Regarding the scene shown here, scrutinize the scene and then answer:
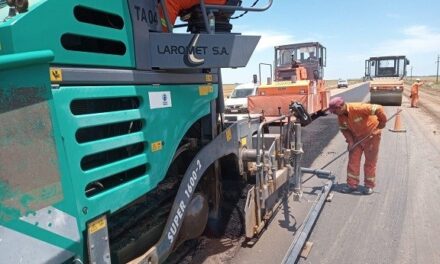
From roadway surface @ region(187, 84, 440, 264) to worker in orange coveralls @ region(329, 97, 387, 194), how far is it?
0.29 meters

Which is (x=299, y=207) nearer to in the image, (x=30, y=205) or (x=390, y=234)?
(x=390, y=234)

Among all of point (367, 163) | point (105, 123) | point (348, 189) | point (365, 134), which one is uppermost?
point (105, 123)

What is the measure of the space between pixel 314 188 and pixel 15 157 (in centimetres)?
517

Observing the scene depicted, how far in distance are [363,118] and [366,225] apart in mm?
1995

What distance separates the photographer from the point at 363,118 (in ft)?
19.9

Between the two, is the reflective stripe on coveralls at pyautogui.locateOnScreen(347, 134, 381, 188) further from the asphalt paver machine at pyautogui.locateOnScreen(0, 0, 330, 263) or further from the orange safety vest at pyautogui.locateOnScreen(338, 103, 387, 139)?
the asphalt paver machine at pyautogui.locateOnScreen(0, 0, 330, 263)

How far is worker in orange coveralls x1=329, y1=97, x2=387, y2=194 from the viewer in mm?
5988

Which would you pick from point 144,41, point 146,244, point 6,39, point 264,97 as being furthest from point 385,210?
point 264,97

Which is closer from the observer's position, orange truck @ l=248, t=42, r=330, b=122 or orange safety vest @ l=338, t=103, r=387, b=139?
orange safety vest @ l=338, t=103, r=387, b=139

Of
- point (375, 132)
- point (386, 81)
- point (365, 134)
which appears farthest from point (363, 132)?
point (386, 81)

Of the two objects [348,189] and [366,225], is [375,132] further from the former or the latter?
[366,225]

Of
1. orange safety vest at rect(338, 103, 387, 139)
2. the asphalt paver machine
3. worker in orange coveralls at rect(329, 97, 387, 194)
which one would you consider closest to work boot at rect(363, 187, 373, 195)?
worker in orange coveralls at rect(329, 97, 387, 194)

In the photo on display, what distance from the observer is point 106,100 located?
2.28 meters

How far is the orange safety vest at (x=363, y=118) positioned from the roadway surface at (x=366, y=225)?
99 centimetres
